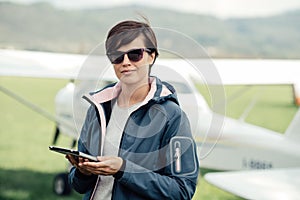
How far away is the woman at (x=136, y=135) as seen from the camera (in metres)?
1.63

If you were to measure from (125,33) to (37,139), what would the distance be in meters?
7.65

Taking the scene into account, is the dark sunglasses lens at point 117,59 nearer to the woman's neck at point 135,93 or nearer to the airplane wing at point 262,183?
the woman's neck at point 135,93

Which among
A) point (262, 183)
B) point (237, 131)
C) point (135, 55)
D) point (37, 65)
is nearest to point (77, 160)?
point (135, 55)

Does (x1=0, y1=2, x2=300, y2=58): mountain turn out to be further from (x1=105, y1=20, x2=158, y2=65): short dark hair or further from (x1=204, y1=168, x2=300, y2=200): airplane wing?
(x1=105, y1=20, x2=158, y2=65): short dark hair

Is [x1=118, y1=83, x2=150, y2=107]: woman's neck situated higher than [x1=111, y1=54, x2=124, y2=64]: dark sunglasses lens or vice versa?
[x1=111, y1=54, x2=124, y2=64]: dark sunglasses lens

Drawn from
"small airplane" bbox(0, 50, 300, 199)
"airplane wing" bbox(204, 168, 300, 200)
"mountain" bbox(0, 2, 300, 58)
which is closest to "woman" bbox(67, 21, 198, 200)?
"small airplane" bbox(0, 50, 300, 199)

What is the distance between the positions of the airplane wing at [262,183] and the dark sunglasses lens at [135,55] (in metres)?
2.12

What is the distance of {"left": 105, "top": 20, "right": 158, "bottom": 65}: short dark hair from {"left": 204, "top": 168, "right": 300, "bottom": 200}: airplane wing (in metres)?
2.12

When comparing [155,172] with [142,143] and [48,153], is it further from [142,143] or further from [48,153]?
[48,153]

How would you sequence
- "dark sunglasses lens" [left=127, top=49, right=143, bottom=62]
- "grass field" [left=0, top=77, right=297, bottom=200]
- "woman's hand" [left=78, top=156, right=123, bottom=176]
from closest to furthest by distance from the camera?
"woman's hand" [left=78, top=156, right=123, bottom=176] → "dark sunglasses lens" [left=127, top=49, right=143, bottom=62] → "grass field" [left=0, top=77, right=297, bottom=200]

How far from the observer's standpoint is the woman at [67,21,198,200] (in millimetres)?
1627

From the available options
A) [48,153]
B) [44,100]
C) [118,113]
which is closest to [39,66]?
[48,153]

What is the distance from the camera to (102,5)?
47219 mm

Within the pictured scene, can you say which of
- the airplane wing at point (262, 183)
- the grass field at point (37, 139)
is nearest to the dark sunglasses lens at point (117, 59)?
the airplane wing at point (262, 183)
